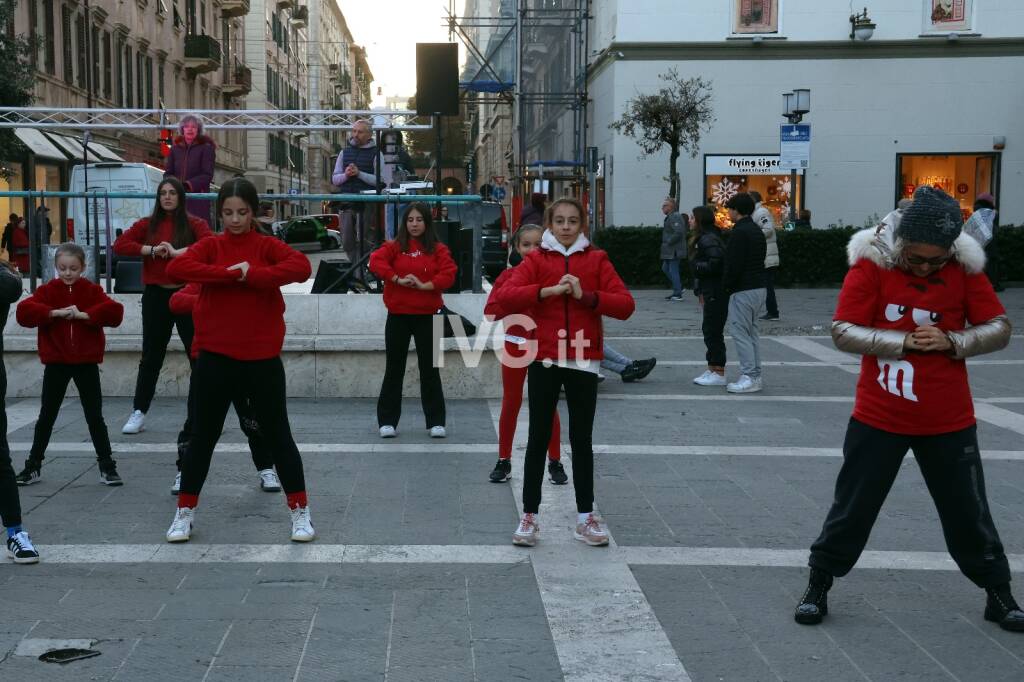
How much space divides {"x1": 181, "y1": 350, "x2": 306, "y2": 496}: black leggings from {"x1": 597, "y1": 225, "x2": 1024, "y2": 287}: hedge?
1756 centimetres

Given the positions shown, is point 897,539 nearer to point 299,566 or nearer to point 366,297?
point 299,566

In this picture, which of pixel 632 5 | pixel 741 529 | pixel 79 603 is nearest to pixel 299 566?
pixel 79 603

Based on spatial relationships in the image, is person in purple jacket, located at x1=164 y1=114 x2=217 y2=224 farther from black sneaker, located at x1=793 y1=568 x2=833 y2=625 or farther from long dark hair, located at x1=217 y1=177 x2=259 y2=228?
black sneaker, located at x1=793 y1=568 x2=833 y2=625

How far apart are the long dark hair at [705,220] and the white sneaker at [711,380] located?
6.63 feet

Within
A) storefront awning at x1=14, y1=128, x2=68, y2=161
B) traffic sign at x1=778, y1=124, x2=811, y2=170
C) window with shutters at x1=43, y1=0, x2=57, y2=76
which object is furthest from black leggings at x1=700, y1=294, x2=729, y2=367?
window with shutters at x1=43, y1=0, x2=57, y2=76

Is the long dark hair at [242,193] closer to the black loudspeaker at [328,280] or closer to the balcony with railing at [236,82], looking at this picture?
the black loudspeaker at [328,280]

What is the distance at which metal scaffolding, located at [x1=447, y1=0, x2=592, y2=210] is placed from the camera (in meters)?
31.0

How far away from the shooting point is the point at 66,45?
31.5 m

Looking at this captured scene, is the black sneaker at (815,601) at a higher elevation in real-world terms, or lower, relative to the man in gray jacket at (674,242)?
lower

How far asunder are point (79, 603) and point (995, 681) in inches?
133

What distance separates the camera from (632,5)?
26.1m

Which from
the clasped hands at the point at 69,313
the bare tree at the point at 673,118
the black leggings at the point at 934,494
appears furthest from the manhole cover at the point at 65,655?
the bare tree at the point at 673,118

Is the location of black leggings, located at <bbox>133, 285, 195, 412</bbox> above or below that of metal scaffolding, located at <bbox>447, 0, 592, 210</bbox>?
below

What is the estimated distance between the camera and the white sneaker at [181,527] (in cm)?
562
